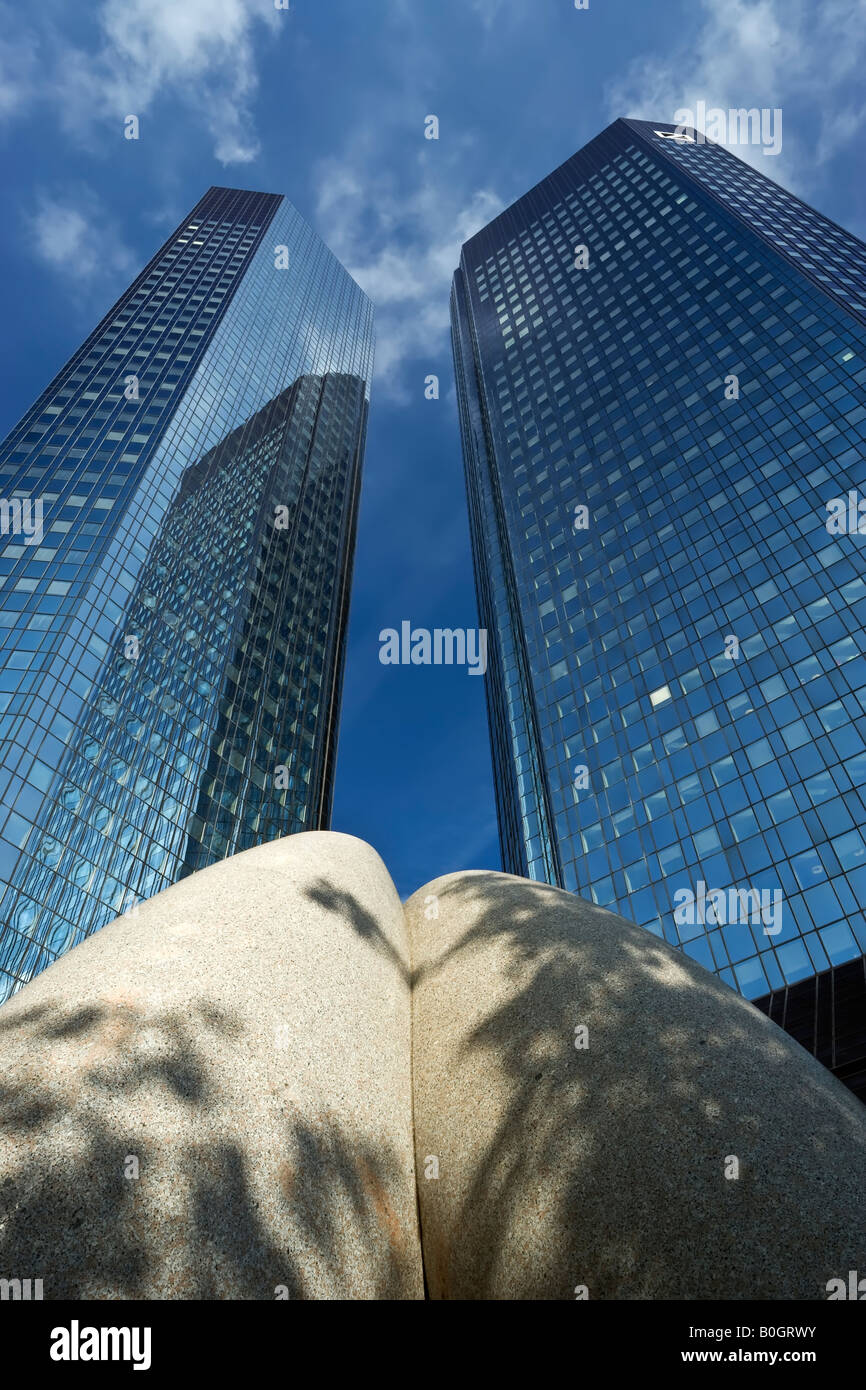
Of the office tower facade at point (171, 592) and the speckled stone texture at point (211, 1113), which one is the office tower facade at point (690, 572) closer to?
the office tower facade at point (171, 592)

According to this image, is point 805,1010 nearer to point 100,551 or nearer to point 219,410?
point 100,551

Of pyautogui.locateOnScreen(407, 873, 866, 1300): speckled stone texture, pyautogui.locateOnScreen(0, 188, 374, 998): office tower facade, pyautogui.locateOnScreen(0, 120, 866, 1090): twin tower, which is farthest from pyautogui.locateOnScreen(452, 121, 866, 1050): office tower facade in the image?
pyautogui.locateOnScreen(407, 873, 866, 1300): speckled stone texture

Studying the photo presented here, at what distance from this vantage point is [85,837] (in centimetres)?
5450

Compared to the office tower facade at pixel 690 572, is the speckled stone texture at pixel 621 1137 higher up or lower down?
lower down

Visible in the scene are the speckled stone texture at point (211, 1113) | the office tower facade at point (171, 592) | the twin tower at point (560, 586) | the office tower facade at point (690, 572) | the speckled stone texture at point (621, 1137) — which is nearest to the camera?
the speckled stone texture at point (211, 1113)

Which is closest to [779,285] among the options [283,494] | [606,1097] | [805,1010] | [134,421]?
[283,494]

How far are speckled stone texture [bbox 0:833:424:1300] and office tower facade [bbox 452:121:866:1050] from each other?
4368 centimetres

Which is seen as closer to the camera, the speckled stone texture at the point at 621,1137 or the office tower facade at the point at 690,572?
the speckled stone texture at the point at 621,1137

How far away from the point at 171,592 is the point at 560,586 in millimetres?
36884

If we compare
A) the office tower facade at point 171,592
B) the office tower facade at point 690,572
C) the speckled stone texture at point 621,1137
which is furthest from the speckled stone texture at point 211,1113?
the office tower facade at point 171,592

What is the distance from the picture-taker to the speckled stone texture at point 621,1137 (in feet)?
13.8

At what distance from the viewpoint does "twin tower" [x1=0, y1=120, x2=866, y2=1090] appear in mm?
50250

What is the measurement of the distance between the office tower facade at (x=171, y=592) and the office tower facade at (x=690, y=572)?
24296 millimetres

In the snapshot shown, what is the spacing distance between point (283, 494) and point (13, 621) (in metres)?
50.3
